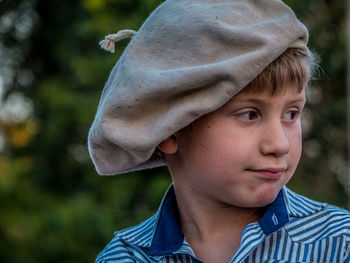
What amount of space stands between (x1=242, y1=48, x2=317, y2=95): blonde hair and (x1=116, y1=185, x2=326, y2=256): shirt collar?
1.07 feet

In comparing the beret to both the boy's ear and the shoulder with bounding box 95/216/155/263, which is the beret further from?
the shoulder with bounding box 95/216/155/263

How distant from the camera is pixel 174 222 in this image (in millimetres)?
2191

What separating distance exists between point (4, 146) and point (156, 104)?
5.72 meters

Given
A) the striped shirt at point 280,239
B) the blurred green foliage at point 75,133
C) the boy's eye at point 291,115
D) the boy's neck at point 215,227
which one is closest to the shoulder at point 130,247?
the striped shirt at point 280,239

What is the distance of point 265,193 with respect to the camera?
197cm

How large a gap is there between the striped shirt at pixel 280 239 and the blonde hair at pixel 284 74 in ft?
1.09

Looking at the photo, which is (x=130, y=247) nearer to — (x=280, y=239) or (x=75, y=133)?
(x=280, y=239)

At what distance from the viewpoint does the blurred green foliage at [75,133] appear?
518cm

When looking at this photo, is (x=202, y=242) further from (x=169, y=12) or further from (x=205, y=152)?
(x=169, y=12)

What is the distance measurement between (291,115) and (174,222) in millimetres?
490

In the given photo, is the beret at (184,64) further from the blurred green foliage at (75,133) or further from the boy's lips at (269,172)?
the blurred green foliage at (75,133)

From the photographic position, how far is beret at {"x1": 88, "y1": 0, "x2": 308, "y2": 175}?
6.26 ft

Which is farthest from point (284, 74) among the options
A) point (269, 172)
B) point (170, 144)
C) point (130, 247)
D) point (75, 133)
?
point (75, 133)

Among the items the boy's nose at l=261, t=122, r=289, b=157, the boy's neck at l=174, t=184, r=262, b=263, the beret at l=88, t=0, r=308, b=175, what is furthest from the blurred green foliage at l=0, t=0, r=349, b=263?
the boy's nose at l=261, t=122, r=289, b=157
